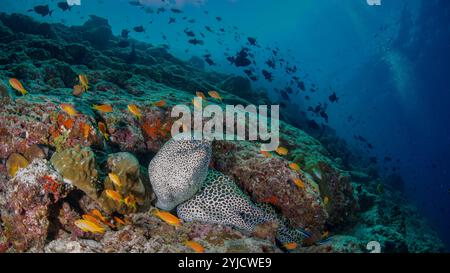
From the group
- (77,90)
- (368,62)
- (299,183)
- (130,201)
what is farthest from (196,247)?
(368,62)

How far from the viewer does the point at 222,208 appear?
462 centimetres

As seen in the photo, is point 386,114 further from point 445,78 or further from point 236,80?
point 236,80

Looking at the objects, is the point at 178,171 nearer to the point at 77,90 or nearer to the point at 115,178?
the point at 115,178

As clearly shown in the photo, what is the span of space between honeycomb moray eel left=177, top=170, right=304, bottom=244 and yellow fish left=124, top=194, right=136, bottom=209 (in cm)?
73

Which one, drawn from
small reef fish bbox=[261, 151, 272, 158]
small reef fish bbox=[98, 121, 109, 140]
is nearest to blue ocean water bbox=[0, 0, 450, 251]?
small reef fish bbox=[261, 151, 272, 158]

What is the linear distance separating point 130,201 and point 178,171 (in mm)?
868

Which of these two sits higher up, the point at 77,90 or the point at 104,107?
the point at 77,90

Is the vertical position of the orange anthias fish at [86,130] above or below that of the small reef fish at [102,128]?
above

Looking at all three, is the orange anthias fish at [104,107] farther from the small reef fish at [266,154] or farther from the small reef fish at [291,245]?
the small reef fish at [291,245]

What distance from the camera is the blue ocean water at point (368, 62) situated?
139 ft

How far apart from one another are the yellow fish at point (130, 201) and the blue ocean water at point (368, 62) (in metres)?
19.2

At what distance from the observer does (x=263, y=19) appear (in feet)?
405

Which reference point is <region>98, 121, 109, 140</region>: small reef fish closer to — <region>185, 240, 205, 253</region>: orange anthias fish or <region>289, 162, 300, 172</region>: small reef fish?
<region>185, 240, 205, 253</region>: orange anthias fish

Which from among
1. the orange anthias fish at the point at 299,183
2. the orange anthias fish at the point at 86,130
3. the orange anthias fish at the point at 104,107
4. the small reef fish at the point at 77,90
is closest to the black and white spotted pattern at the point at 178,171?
the orange anthias fish at the point at 86,130
